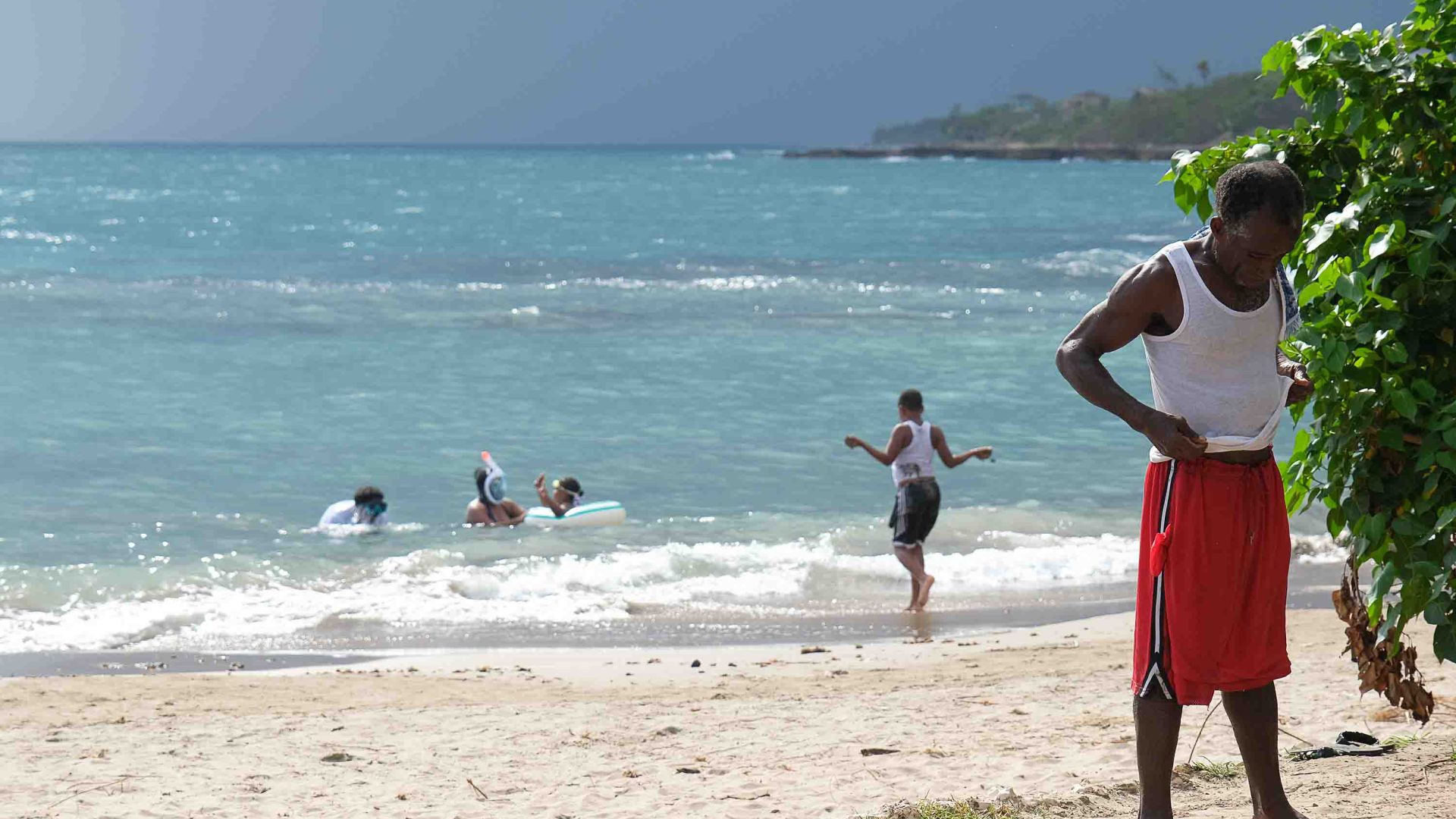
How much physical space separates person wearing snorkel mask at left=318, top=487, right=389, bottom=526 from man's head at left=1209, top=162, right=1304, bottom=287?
9.61m

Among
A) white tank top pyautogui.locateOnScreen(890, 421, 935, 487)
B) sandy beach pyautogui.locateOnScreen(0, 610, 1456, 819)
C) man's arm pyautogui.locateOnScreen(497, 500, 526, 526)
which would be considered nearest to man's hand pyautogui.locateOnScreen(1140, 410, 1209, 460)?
sandy beach pyautogui.locateOnScreen(0, 610, 1456, 819)

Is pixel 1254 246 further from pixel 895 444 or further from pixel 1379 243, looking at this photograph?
pixel 895 444

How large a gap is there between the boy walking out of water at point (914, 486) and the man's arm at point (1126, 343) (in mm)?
6648

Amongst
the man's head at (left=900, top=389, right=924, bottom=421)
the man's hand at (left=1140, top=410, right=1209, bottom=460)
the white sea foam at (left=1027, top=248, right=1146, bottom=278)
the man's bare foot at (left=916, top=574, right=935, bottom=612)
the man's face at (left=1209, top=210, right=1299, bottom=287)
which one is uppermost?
the white sea foam at (left=1027, top=248, right=1146, bottom=278)

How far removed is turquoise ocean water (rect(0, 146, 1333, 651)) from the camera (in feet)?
34.4

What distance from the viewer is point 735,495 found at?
1398 cm

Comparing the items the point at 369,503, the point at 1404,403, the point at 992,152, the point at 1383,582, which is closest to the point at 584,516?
the point at 369,503

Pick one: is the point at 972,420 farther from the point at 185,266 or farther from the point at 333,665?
the point at 185,266

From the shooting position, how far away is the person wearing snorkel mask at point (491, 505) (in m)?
12.8

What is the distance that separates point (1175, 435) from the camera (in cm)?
344

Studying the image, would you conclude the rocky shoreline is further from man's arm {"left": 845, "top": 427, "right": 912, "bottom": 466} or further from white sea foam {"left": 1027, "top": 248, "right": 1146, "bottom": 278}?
man's arm {"left": 845, "top": 427, "right": 912, "bottom": 466}

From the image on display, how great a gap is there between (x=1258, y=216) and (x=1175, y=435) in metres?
0.52

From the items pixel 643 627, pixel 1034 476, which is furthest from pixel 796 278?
pixel 643 627

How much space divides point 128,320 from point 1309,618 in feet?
73.0
